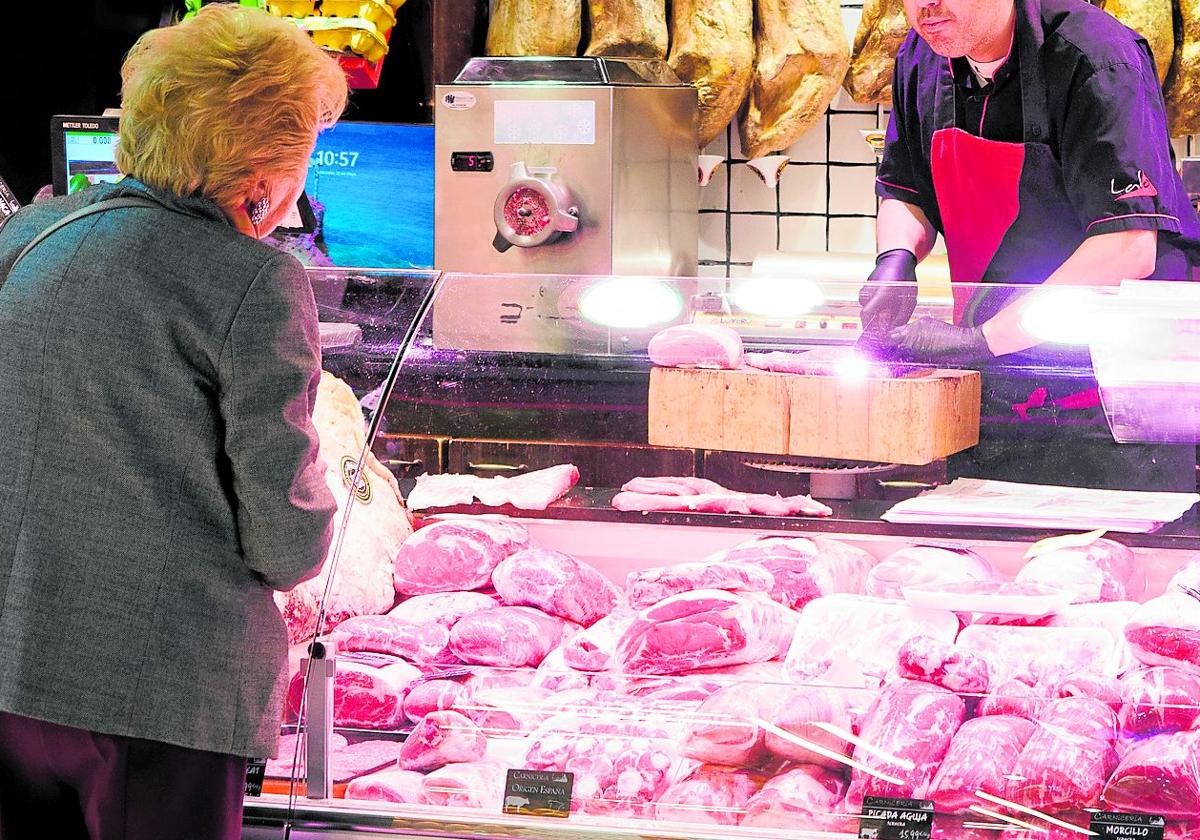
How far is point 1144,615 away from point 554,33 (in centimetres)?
337

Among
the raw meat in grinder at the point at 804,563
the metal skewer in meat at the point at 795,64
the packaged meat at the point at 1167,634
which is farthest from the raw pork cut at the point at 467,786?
the metal skewer in meat at the point at 795,64

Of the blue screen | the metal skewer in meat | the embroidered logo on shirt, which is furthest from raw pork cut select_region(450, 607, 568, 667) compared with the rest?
the metal skewer in meat

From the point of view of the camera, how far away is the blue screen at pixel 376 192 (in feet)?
16.1

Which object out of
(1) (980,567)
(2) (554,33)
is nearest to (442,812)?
(1) (980,567)

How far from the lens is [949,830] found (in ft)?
5.74

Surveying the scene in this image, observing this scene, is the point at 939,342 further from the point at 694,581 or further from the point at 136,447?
the point at 136,447

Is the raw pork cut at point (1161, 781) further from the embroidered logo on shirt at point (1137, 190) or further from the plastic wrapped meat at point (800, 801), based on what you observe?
the embroidered logo on shirt at point (1137, 190)

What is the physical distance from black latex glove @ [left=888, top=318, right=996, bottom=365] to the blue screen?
2923 millimetres

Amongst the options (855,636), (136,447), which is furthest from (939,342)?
(136,447)

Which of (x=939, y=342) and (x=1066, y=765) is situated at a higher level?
(x=939, y=342)

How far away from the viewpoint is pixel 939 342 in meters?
2.27

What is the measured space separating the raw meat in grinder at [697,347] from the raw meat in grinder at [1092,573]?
2.06 feet

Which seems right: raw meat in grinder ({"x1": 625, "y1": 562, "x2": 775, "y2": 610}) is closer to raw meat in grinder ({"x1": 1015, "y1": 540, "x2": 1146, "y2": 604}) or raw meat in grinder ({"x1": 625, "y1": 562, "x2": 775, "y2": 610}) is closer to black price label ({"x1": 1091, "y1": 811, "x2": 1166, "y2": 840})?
raw meat in grinder ({"x1": 1015, "y1": 540, "x2": 1146, "y2": 604})

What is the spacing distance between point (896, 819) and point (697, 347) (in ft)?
2.98
